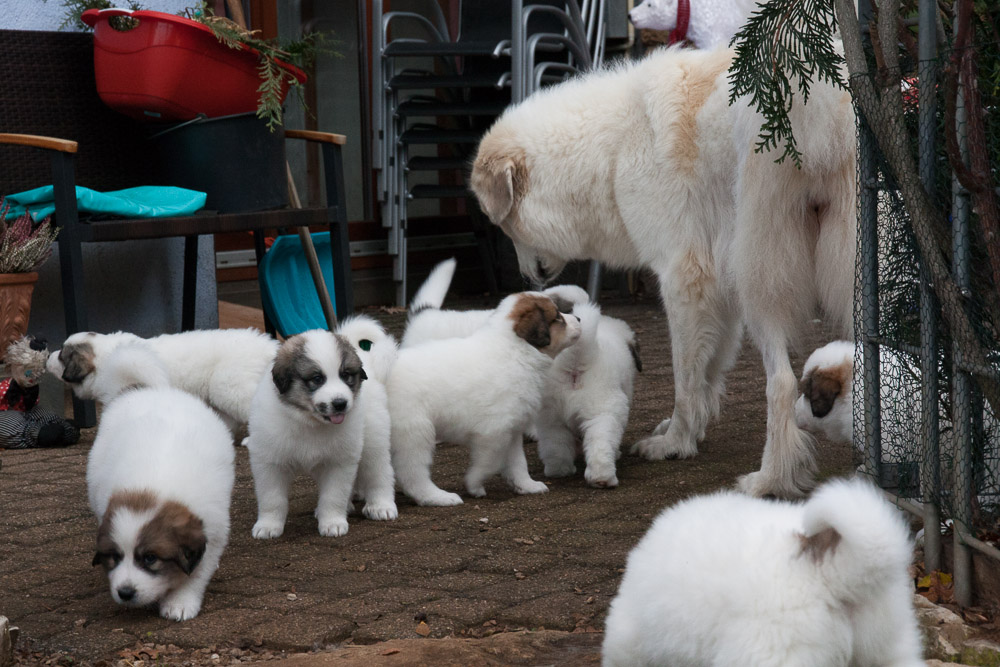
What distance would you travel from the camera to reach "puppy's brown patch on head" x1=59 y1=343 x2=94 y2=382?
220 inches

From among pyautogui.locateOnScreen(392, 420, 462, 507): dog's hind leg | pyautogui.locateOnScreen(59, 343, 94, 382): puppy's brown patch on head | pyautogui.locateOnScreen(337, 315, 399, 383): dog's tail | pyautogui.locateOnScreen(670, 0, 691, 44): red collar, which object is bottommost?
pyautogui.locateOnScreen(392, 420, 462, 507): dog's hind leg

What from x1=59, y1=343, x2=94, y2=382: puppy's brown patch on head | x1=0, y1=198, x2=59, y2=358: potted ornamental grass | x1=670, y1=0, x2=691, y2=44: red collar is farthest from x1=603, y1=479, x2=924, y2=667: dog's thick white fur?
x1=670, y1=0, x2=691, y2=44: red collar

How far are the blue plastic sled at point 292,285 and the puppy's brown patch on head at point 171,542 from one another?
4140 millimetres

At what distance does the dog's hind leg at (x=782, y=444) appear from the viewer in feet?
14.1

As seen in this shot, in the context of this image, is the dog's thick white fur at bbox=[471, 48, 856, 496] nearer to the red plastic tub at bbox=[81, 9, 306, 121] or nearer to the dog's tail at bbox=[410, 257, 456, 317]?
the dog's tail at bbox=[410, 257, 456, 317]

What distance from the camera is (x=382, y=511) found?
4.42 m

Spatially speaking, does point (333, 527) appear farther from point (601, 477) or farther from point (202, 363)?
point (202, 363)

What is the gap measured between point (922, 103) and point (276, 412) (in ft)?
7.81

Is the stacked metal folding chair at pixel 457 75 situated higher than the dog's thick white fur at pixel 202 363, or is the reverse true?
the stacked metal folding chair at pixel 457 75

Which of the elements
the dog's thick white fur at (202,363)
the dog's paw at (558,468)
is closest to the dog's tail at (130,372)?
the dog's thick white fur at (202,363)

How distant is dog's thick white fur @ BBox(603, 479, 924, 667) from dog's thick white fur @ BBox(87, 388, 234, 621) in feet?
5.14

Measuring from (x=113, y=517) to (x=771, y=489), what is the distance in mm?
2430

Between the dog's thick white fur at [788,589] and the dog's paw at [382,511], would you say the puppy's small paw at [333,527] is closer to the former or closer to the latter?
the dog's paw at [382,511]

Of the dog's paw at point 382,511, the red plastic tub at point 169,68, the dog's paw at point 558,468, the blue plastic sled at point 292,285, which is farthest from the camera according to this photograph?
the blue plastic sled at point 292,285
